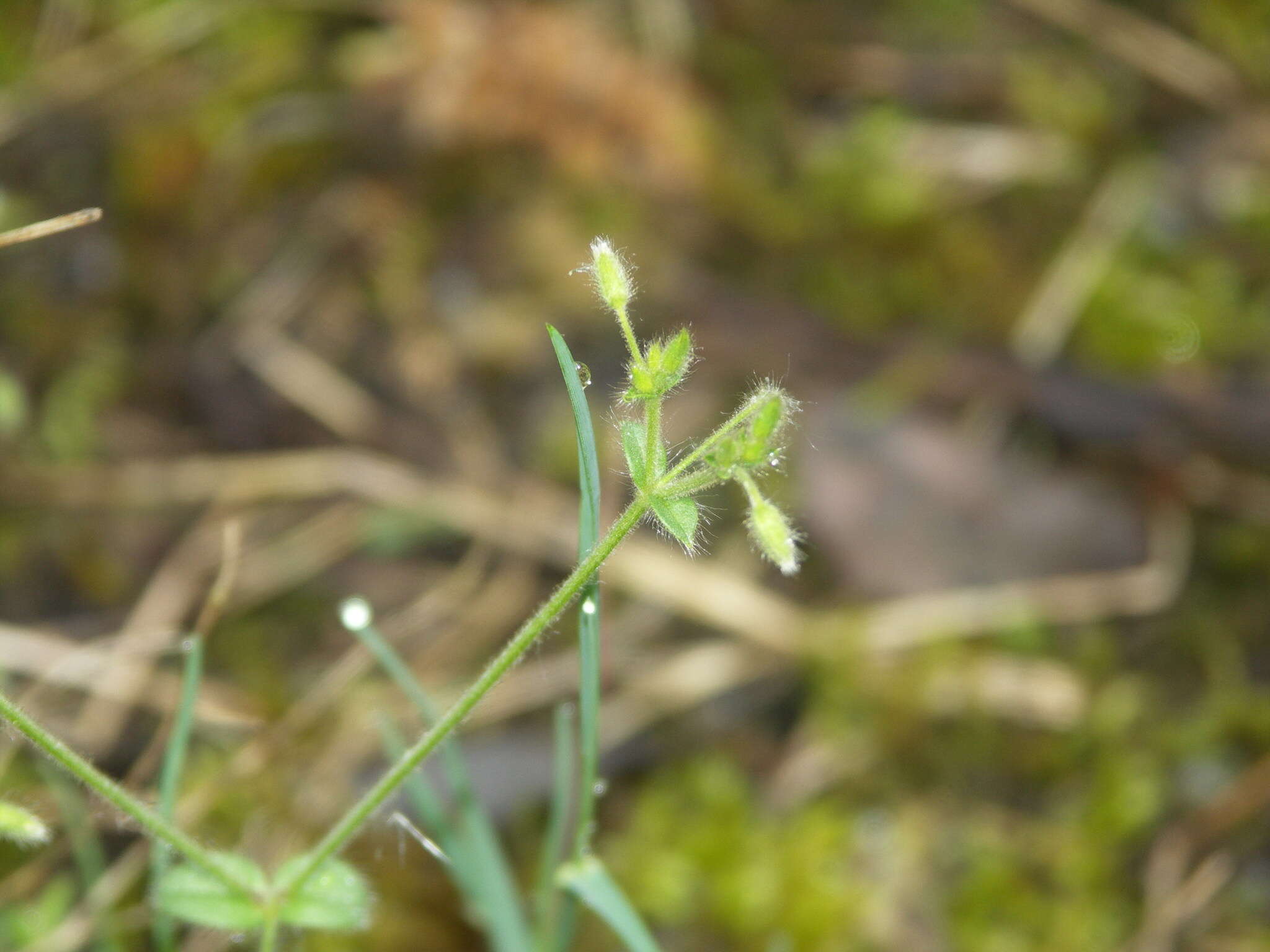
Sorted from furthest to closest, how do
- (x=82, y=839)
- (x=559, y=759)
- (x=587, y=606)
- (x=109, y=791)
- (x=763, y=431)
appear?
1. (x=82, y=839)
2. (x=559, y=759)
3. (x=587, y=606)
4. (x=109, y=791)
5. (x=763, y=431)

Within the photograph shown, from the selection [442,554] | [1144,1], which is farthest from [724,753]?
[1144,1]

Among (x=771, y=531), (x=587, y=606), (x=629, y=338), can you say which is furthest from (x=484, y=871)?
A: (x=629, y=338)

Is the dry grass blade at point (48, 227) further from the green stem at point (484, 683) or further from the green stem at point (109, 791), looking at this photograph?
the green stem at point (484, 683)

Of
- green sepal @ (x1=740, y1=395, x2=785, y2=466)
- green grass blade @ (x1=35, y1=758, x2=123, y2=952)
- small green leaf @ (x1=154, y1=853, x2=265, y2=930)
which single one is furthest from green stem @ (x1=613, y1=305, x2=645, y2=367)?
green grass blade @ (x1=35, y1=758, x2=123, y2=952)

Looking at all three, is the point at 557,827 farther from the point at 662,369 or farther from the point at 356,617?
the point at 662,369

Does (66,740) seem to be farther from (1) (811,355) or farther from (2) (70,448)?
(1) (811,355)

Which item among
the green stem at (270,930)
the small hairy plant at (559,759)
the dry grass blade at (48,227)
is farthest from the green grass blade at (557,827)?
the dry grass blade at (48,227)
